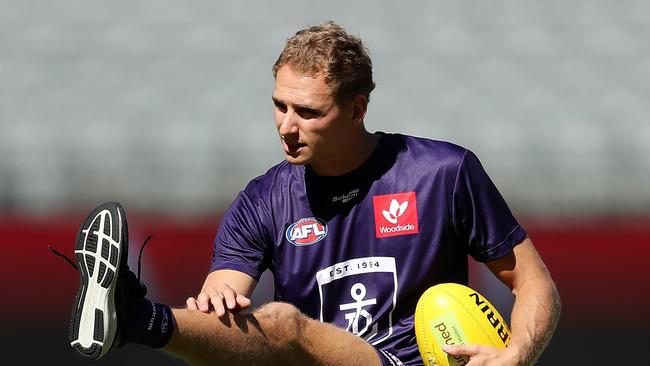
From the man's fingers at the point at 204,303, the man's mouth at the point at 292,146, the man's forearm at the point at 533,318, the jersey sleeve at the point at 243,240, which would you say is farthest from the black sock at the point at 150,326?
the man's forearm at the point at 533,318

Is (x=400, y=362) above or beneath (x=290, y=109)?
beneath

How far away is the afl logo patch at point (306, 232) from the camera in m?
4.28

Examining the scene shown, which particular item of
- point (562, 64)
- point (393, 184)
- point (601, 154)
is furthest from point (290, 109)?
point (562, 64)

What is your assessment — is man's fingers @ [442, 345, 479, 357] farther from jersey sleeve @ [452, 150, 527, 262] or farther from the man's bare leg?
jersey sleeve @ [452, 150, 527, 262]

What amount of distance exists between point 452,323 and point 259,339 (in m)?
0.70

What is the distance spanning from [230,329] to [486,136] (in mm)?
5008

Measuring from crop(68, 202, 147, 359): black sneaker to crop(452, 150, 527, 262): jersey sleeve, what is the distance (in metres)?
1.26

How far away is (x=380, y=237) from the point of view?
4266 mm

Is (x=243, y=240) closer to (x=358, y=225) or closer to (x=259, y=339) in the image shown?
(x=358, y=225)

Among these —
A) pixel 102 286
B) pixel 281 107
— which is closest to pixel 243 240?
pixel 281 107

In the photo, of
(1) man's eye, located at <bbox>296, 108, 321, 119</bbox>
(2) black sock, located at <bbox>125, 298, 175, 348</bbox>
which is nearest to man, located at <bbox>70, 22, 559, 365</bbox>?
(1) man's eye, located at <bbox>296, 108, 321, 119</bbox>

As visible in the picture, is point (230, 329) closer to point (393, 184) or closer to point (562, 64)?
point (393, 184)

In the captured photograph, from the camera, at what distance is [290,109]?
13.3ft

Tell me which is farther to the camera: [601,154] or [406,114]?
[406,114]
